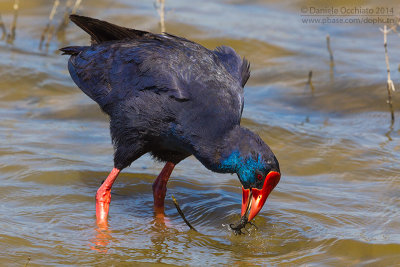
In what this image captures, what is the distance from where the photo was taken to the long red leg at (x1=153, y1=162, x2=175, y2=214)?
527cm

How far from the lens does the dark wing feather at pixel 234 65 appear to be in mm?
5078

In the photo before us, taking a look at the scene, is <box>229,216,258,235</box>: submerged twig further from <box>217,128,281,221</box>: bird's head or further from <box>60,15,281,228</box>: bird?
<box>217,128,281,221</box>: bird's head

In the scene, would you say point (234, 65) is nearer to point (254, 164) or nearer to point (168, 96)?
point (168, 96)

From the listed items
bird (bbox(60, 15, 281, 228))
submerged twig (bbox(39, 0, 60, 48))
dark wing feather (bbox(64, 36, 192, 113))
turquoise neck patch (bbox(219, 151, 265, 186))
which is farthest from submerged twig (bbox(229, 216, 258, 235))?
submerged twig (bbox(39, 0, 60, 48))

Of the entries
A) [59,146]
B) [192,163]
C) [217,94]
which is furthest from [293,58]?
[217,94]

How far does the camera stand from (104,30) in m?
5.30

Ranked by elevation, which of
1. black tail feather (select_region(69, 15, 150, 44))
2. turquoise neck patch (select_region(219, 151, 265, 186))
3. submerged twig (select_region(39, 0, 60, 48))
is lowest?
submerged twig (select_region(39, 0, 60, 48))

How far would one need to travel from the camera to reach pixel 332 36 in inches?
350

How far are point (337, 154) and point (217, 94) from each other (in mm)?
1990

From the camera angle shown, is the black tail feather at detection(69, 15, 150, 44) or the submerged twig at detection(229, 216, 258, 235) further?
the black tail feather at detection(69, 15, 150, 44)

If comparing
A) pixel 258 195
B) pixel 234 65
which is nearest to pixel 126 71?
pixel 234 65

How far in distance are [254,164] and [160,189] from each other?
1.29m

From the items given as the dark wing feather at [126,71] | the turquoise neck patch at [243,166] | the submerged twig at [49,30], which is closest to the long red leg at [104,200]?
the dark wing feather at [126,71]

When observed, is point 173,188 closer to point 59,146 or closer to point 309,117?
point 59,146
